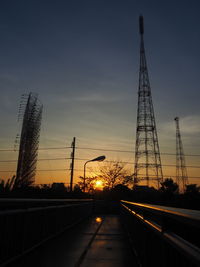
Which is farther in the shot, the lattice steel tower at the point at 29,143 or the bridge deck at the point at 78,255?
the lattice steel tower at the point at 29,143

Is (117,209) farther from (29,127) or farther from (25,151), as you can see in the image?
(29,127)

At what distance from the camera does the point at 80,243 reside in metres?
6.47

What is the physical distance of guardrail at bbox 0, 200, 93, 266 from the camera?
12.7 feet

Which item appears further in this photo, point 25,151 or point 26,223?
point 25,151

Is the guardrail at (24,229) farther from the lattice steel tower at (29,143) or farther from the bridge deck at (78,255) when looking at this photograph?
the lattice steel tower at (29,143)

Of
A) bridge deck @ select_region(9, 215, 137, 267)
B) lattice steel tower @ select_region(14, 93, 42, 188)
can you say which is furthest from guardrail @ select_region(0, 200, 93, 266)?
lattice steel tower @ select_region(14, 93, 42, 188)

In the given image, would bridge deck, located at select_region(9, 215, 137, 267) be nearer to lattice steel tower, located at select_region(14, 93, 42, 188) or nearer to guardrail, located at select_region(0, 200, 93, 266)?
guardrail, located at select_region(0, 200, 93, 266)

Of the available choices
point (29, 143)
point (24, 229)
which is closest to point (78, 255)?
point (24, 229)

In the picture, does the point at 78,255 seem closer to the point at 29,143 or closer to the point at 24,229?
the point at 24,229

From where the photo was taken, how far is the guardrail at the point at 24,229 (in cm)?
388

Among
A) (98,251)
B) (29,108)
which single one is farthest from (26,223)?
(29,108)

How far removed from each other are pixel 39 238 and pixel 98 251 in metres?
1.33

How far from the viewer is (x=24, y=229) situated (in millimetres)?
4598

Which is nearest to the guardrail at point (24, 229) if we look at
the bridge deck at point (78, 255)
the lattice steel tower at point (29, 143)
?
the bridge deck at point (78, 255)
